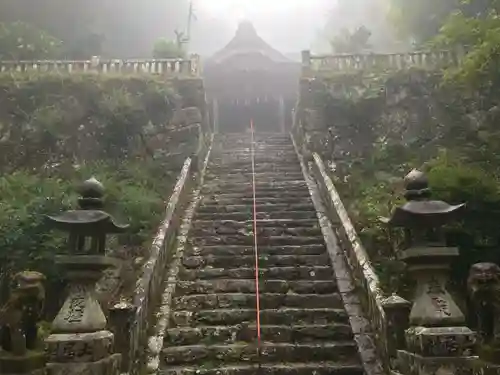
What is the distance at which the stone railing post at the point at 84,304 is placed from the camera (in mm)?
5559

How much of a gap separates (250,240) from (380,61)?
920cm

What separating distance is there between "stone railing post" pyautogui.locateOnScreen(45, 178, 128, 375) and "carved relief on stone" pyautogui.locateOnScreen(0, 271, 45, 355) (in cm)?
34

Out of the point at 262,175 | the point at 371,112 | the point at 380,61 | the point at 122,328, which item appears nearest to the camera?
the point at 122,328

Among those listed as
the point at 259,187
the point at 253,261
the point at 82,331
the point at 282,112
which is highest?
the point at 282,112

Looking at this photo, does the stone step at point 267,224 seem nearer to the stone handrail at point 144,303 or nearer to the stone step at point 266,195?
the stone handrail at point 144,303

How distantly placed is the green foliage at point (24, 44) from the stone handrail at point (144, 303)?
11.2 meters

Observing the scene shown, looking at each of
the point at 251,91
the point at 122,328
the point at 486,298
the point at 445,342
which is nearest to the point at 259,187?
the point at 122,328

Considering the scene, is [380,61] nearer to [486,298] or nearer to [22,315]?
[486,298]

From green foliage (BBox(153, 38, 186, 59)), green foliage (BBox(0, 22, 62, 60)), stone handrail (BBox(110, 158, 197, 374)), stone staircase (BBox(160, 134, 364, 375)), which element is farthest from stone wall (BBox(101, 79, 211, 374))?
green foliage (BBox(0, 22, 62, 60))

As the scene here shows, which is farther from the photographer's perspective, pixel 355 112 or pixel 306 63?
pixel 306 63

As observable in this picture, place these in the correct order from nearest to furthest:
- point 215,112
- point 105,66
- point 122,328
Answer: point 122,328
point 105,66
point 215,112

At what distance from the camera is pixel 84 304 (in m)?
5.93

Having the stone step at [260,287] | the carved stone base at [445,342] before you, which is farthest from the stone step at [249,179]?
the carved stone base at [445,342]

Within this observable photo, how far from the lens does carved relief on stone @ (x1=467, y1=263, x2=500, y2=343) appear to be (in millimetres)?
6094
